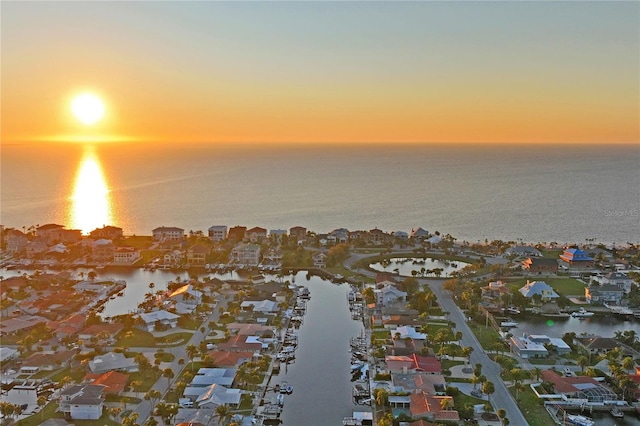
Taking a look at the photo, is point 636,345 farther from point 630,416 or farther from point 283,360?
point 283,360

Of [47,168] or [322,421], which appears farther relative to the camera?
[47,168]

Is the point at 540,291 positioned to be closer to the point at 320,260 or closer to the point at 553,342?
the point at 553,342

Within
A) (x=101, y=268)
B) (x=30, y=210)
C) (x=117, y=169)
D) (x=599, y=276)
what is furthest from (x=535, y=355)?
(x=117, y=169)

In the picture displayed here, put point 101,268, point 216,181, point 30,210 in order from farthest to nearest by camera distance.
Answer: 1. point 216,181
2. point 30,210
3. point 101,268

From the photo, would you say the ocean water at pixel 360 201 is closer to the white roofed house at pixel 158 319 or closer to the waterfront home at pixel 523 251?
the waterfront home at pixel 523 251

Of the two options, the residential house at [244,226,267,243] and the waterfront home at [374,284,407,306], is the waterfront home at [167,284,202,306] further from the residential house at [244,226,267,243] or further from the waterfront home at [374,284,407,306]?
the residential house at [244,226,267,243]

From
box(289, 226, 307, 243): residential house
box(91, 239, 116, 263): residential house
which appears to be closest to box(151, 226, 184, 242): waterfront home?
box(91, 239, 116, 263): residential house
